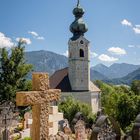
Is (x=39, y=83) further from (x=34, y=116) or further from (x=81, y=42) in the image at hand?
(x=81, y=42)

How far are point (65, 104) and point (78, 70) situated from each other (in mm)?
21921

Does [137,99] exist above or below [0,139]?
above

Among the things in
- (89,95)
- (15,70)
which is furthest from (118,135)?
(89,95)

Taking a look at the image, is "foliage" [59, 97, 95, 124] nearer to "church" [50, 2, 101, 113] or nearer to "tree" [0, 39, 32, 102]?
"tree" [0, 39, 32, 102]

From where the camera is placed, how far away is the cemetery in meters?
7.98

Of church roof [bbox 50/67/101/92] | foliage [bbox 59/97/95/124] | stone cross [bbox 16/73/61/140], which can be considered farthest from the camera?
church roof [bbox 50/67/101/92]

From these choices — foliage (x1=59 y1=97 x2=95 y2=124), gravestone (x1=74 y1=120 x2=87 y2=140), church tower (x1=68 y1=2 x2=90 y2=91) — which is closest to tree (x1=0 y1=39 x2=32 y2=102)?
foliage (x1=59 y1=97 x2=95 y2=124)

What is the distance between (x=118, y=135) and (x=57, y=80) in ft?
154

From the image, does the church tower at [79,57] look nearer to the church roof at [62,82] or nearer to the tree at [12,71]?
the church roof at [62,82]

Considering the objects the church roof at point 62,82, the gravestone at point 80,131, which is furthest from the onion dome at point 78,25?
the gravestone at point 80,131

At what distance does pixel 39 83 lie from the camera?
26.1 ft

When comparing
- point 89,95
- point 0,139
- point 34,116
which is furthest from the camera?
point 89,95

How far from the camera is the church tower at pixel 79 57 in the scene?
58.9m

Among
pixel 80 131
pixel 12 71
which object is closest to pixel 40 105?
pixel 80 131
